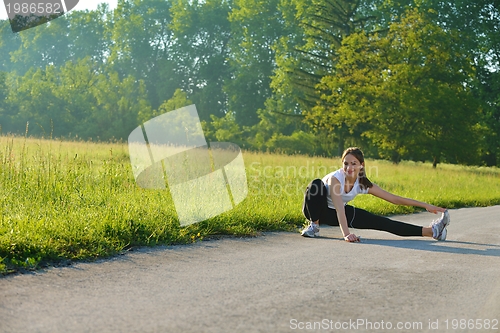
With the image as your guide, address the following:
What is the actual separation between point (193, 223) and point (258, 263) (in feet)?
6.66

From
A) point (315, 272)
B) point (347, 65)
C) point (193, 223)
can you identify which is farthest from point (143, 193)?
point (347, 65)

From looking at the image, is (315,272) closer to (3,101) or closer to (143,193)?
(143,193)

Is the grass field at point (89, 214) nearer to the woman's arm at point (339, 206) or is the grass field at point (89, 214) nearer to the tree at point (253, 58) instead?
the woman's arm at point (339, 206)

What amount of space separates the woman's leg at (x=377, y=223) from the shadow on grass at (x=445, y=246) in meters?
0.12

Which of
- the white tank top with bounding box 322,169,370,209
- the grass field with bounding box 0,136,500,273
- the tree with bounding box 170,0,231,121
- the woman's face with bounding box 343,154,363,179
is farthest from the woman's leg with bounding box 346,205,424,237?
the tree with bounding box 170,0,231,121

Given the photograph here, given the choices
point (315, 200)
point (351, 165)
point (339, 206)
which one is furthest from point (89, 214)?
point (351, 165)

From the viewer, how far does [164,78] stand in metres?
73.0

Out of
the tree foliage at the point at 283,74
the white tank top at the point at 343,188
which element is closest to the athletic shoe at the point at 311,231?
the white tank top at the point at 343,188

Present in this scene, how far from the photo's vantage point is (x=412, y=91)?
117 ft

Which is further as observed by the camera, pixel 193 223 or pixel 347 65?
pixel 347 65

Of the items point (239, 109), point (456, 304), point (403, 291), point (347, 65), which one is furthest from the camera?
point (239, 109)

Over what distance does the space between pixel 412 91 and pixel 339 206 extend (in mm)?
29014

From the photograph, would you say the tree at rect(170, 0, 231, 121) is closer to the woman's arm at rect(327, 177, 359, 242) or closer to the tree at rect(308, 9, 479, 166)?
the tree at rect(308, 9, 479, 166)

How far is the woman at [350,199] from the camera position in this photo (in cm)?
825
